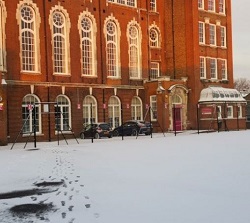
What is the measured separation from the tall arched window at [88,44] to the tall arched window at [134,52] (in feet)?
16.3

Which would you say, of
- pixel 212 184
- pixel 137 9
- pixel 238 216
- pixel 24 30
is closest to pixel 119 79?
pixel 137 9

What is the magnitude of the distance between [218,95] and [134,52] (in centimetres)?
1044

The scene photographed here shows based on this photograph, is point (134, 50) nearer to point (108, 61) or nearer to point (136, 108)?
point (108, 61)

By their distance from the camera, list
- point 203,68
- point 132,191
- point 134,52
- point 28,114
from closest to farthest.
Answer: point 132,191, point 28,114, point 134,52, point 203,68

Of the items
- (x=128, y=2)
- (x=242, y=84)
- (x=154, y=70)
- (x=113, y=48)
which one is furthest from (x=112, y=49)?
(x=242, y=84)

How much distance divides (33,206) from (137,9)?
124 ft

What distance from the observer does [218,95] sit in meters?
46.2

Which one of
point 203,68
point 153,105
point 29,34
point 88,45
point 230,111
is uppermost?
point 29,34

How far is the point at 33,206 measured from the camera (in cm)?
895

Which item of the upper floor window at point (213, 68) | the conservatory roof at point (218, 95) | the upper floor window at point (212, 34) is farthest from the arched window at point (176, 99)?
the upper floor window at point (212, 34)

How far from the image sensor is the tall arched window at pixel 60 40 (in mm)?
Answer: 37166

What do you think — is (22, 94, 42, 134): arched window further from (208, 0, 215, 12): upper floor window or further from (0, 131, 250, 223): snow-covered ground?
(208, 0, 215, 12): upper floor window

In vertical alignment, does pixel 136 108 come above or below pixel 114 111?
above

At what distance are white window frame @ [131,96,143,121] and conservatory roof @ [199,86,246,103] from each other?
22.2 feet
